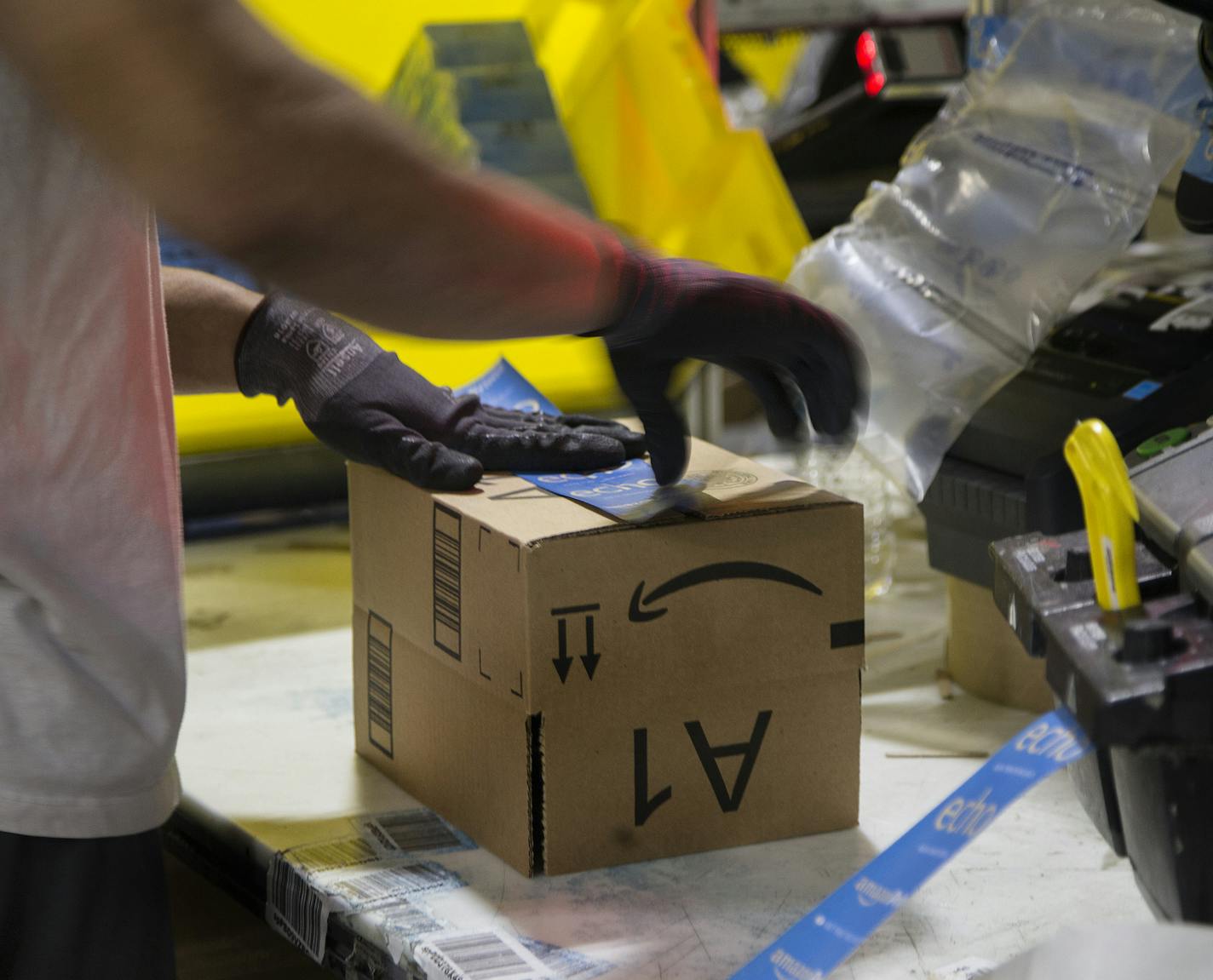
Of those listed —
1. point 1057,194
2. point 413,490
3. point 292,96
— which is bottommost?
point 413,490

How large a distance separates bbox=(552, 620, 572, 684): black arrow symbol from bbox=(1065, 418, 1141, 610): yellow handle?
41 cm

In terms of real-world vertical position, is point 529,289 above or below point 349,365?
above

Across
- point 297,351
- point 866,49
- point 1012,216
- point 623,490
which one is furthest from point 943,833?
point 866,49

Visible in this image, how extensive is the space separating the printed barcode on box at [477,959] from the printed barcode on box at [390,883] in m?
0.08

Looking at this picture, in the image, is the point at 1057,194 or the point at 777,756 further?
the point at 1057,194

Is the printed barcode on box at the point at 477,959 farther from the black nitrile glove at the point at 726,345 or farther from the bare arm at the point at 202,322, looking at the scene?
the bare arm at the point at 202,322

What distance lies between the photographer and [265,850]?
117 centimetres

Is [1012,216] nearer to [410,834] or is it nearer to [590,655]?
[590,655]

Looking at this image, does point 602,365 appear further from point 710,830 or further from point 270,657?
point 710,830

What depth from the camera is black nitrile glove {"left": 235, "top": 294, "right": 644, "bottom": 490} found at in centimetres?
120

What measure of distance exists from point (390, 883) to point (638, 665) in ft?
0.80

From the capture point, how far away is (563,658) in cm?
106

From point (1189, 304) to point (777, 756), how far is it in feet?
2.10

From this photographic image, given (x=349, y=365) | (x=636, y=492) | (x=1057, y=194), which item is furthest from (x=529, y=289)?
(x=1057, y=194)
